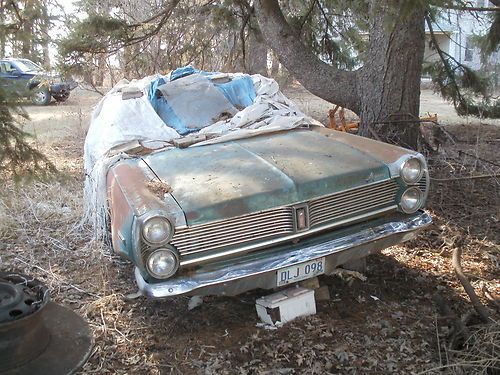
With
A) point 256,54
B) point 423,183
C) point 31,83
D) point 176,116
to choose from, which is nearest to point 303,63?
point 176,116

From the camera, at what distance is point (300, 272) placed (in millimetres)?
3582

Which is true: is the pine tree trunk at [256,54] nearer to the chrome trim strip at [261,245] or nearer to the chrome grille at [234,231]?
the chrome trim strip at [261,245]

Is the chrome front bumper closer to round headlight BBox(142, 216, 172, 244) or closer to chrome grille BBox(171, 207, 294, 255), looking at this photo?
chrome grille BBox(171, 207, 294, 255)

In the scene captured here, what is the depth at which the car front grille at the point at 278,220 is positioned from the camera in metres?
3.38

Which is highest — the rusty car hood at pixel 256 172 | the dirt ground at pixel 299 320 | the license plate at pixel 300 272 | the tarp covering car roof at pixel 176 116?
the tarp covering car roof at pixel 176 116

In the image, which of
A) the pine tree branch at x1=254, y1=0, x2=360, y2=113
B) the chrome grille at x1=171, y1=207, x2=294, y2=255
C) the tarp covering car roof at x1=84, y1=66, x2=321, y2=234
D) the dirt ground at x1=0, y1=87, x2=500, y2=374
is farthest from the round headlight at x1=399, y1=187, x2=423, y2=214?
the pine tree branch at x1=254, y1=0, x2=360, y2=113

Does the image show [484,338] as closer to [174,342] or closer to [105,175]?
[174,342]

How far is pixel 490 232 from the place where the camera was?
17.3ft

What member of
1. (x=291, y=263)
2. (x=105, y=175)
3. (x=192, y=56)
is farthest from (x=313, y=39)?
(x=291, y=263)

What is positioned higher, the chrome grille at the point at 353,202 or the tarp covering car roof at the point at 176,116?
the tarp covering car roof at the point at 176,116

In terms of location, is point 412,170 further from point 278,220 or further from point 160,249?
point 160,249

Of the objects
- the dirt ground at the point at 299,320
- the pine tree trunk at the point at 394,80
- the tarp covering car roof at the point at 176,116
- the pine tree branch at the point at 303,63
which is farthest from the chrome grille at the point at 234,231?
the pine tree branch at the point at 303,63

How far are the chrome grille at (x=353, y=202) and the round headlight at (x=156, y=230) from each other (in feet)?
3.10

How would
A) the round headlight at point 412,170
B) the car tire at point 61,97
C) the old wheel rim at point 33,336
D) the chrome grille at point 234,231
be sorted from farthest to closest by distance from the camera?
the car tire at point 61,97 → the round headlight at point 412,170 → the chrome grille at point 234,231 → the old wheel rim at point 33,336
